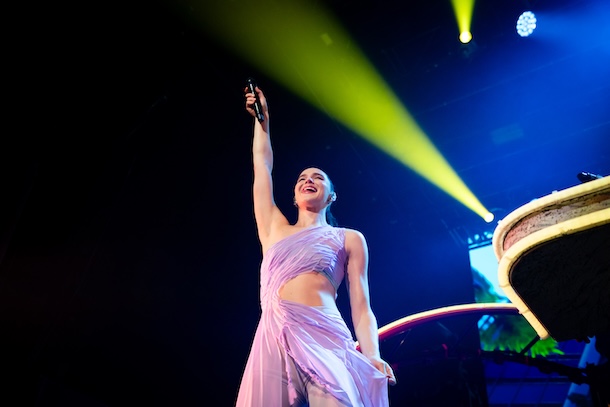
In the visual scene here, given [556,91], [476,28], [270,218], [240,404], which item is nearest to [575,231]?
[240,404]

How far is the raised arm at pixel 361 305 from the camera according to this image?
224 cm

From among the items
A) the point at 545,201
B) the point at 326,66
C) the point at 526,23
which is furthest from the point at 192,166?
the point at 545,201

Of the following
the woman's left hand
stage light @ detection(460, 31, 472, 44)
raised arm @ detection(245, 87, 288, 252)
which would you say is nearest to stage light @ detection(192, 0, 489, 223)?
stage light @ detection(460, 31, 472, 44)

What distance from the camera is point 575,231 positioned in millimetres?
1343

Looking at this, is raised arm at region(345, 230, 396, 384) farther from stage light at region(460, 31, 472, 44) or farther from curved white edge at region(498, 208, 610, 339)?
stage light at region(460, 31, 472, 44)

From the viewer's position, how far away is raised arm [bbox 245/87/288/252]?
2712mm

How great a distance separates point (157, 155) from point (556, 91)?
5.56 m

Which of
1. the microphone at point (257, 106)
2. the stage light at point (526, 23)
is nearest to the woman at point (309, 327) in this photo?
the microphone at point (257, 106)

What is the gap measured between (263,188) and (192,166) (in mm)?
3260

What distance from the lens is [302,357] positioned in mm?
1979

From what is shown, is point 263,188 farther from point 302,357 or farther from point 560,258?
point 560,258

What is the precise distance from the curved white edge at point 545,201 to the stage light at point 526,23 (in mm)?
5543

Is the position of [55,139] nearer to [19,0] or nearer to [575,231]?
[19,0]

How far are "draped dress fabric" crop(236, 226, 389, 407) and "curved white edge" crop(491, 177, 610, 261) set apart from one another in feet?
2.49
